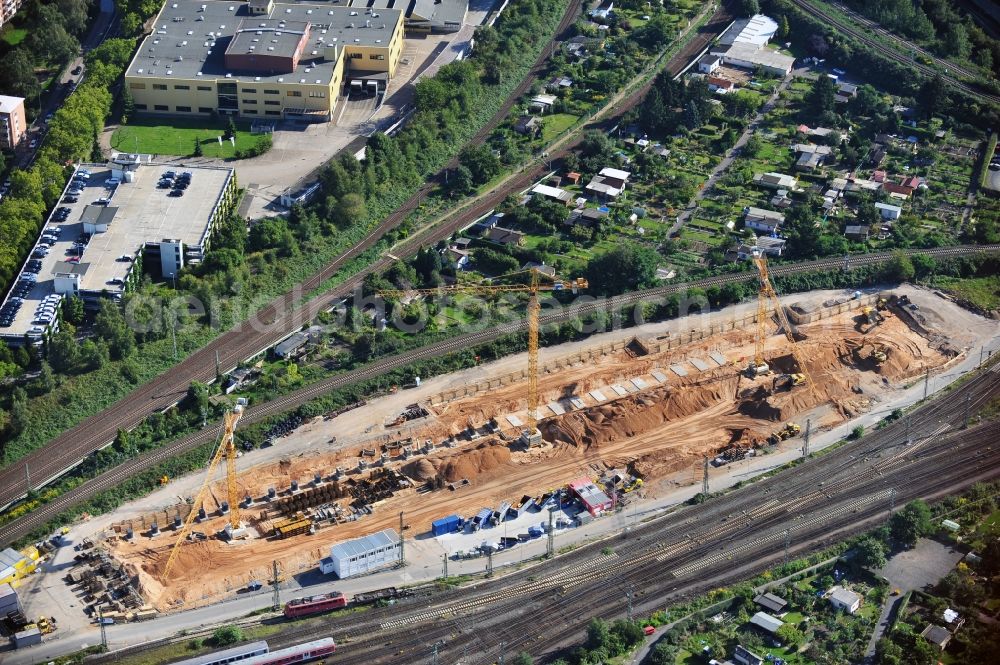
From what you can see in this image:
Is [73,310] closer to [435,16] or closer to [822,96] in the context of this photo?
[435,16]

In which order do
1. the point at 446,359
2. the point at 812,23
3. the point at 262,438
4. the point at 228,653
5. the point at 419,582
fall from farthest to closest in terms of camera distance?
the point at 812,23, the point at 446,359, the point at 262,438, the point at 419,582, the point at 228,653

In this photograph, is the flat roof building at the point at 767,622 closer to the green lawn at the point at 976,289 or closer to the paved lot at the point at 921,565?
the paved lot at the point at 921,565

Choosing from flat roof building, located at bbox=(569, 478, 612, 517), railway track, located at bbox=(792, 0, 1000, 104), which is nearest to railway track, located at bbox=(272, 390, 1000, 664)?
flat roof building, located at bbox=(569, 478, 612, 517)

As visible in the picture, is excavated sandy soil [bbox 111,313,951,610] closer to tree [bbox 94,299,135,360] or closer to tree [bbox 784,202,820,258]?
tree [bbox 784,202,820,258]

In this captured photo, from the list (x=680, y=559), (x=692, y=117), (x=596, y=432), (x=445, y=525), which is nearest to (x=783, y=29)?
(x=692, y=117)

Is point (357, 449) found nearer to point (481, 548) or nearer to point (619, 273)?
point (481, 548)

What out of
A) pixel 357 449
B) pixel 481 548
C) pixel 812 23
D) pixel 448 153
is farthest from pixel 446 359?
pixel 812 23
